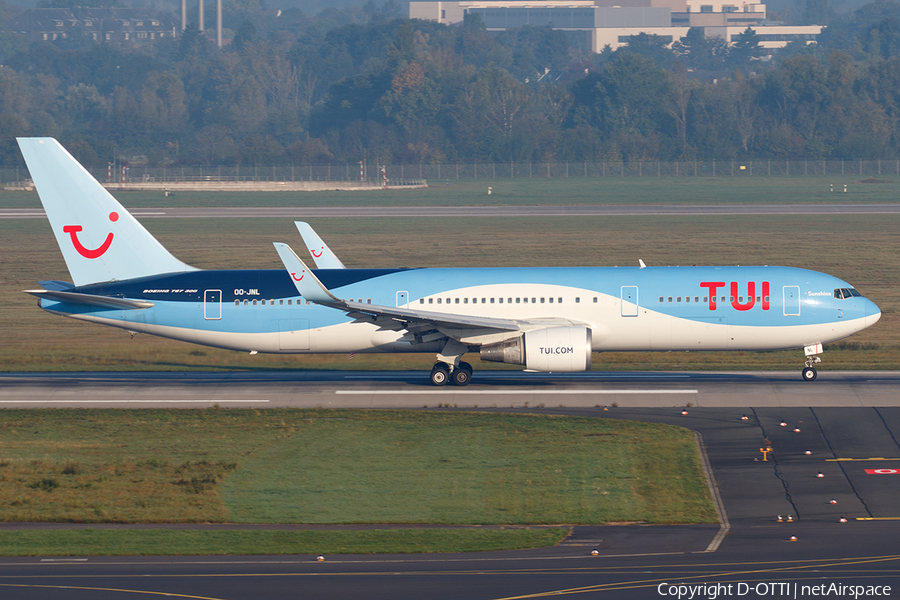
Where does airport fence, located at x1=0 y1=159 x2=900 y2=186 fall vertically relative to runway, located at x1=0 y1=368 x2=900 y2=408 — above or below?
above

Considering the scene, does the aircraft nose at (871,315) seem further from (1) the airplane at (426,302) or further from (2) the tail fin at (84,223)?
(2) the tail fin at (84,223)

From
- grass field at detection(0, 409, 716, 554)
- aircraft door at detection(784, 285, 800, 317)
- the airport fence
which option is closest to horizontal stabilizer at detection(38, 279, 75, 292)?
grass field at detection(0, 409, 716, 554)

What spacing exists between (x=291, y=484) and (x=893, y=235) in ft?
231

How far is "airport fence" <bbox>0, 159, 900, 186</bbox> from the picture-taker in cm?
15362

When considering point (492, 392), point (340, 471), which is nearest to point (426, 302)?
point (492, 392)

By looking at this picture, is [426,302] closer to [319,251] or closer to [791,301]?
[319,251]

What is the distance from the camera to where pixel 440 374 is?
40281 millimetres

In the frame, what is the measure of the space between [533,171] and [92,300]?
122037 millimetres

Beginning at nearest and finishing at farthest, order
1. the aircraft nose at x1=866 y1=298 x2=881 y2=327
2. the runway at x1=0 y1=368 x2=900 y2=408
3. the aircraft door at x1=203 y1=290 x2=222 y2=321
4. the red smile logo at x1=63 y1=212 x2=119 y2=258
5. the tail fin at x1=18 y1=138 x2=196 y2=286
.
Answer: the runway at x1=0 y1=368 x2=900 y2=408, the aircraft nose at x1=866 y1=298 x2=881 y2=327, the tail fin at x1=18 y1=138 x2=196 y2=286, the aircraft door at x1=203 y1=290 x2=222 y2=321, the red smile logo at x1=63 y1=212 x2=119 y2=258

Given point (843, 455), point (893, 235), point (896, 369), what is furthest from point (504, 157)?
point (843, 455)

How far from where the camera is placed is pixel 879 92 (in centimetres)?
18175

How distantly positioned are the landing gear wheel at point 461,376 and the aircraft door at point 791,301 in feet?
37.4

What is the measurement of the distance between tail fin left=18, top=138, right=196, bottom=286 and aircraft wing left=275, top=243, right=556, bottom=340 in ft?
20.0

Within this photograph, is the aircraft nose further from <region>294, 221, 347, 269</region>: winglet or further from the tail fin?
the tail fin
